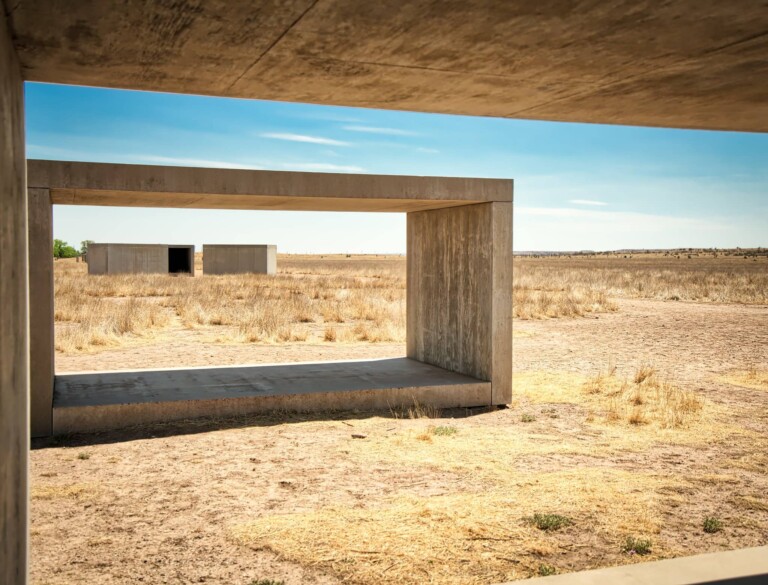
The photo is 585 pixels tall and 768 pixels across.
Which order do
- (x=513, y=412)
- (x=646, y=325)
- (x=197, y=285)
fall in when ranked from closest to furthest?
(x=513, y=412)
(x=646, y=325)
(x=197, y=285)

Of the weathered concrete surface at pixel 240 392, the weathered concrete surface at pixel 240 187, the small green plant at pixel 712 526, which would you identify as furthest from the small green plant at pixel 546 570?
the weathered concrete surface at pixel 240 187

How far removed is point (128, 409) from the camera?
809 centimetres

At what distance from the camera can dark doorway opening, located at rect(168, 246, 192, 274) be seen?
42.8 m

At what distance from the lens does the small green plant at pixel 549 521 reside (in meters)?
5.04

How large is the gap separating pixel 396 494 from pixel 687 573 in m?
2.70

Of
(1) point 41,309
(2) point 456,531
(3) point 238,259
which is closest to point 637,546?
(2) point 456,531

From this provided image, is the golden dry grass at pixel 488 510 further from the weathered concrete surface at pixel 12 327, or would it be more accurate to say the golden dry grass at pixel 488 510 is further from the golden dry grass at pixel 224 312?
the golden dry grass at pixel 224 312

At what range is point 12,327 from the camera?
2471 mm

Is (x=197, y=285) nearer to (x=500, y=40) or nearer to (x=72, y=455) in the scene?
(x=72, y=455)

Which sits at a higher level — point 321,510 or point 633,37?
point 633,37

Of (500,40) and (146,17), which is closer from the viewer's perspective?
(146,17)

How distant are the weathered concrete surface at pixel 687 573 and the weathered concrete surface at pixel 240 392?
5601 millimetres

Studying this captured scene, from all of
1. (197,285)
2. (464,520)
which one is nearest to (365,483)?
(464,520)

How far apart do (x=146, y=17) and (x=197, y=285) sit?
97.0ft
